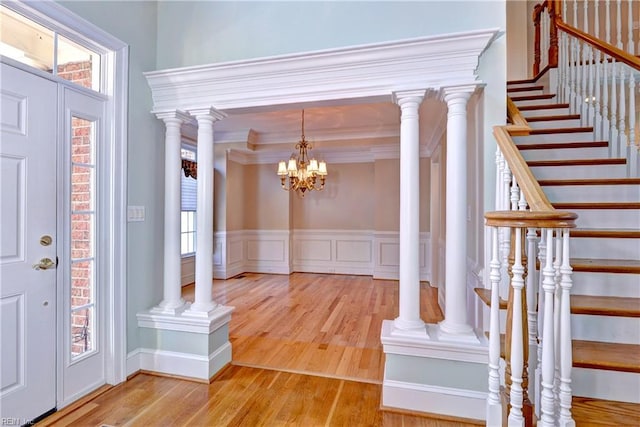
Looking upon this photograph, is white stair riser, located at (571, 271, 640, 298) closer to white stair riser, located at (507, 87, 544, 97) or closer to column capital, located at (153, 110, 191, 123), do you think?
white stair riser, located at (507, 87, 544, 97)

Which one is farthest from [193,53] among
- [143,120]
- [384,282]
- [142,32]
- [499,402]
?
[384,282]

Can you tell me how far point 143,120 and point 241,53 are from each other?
3.00 ft

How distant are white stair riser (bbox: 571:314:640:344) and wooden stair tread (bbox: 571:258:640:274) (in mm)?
262

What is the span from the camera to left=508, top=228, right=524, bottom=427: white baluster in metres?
1.11

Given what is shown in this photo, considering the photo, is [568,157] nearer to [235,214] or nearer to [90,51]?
[90,51]

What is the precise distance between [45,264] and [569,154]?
3759 mm

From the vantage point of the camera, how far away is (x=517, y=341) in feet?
3.69

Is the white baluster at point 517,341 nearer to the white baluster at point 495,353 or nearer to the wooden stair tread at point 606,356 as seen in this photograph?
the white baluster at point 495,353

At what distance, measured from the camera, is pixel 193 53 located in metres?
2.43

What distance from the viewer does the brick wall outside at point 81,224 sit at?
2.03 m

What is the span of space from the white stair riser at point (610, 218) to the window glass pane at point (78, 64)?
11.2 feet

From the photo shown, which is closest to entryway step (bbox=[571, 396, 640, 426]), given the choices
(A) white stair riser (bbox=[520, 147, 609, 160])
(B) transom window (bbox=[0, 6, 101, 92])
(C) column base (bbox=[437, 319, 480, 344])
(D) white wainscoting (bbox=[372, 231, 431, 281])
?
(C) column base (bbox=[437, 319, 480, 344])

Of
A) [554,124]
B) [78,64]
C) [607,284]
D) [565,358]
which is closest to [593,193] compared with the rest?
[607,284]

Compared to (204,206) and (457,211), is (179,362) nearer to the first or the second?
(204,206)
